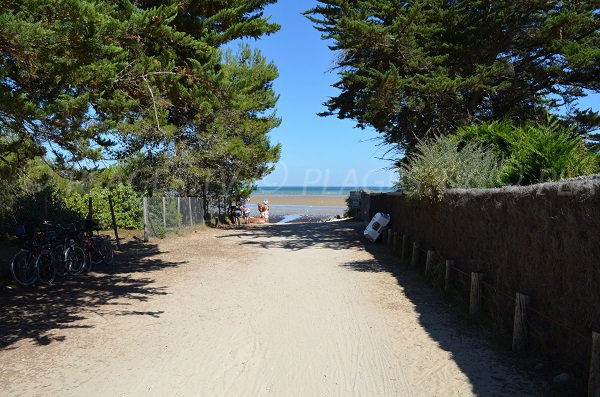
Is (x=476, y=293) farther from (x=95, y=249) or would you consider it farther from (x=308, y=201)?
(x=308, y=201)

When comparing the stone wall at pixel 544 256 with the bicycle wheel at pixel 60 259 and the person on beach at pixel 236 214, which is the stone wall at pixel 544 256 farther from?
the person on beach at pixel 236 214

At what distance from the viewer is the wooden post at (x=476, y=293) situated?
22.5 ft

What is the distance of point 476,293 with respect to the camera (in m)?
6.89

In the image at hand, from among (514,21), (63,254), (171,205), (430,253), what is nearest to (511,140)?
(430,253)

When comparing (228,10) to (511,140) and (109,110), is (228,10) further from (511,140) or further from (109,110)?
(511,140)

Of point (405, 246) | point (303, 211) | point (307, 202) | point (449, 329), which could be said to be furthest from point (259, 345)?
point (307, 202)

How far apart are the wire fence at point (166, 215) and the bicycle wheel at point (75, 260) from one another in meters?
6.92

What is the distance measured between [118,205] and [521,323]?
17.1 metres

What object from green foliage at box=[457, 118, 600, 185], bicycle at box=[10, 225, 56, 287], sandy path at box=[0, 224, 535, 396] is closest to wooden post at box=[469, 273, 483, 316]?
sandy path at box=[0, 224, 535, 396]

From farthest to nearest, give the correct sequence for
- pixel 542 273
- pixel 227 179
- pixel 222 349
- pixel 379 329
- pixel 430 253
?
pixel 227 179
pixel 430 253
pixel 379 329
pixel 222 349
pixel 542 273

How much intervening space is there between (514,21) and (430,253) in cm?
954

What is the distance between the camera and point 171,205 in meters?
19.6

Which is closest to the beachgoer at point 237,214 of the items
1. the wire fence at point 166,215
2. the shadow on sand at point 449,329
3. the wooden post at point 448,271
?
the wire fence at point 166,215

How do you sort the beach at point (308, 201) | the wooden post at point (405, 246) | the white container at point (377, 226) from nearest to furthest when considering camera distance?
1. the wooden post at point (405, 246)
2. the white container at point (377, 226)
3. the beach at point (308, 201)
